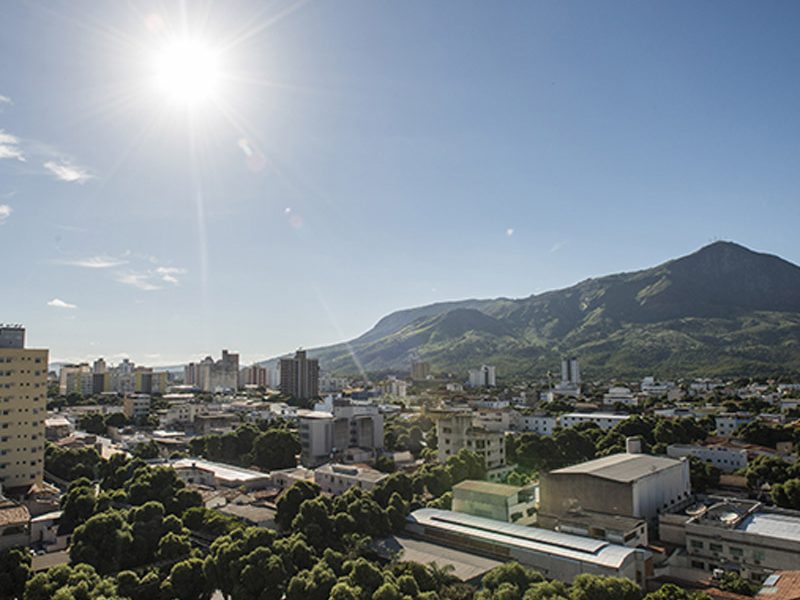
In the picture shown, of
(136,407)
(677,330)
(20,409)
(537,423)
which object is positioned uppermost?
(677,330)

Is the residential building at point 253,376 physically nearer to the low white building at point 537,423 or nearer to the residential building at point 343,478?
the low white building at point 537,423

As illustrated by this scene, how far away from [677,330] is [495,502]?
140 m

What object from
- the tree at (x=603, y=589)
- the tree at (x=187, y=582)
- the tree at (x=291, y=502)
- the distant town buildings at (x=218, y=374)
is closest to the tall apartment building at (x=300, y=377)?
the distant town buildings at (x=218, y=374)

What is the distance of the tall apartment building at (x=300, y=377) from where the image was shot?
8062cm

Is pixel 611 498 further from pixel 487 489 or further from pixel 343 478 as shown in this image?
pixel 343 478

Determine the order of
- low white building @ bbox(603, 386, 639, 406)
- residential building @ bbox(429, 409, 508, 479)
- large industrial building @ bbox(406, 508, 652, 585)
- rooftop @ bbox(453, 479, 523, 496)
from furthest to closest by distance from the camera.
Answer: low white building @ bbox(603, 386, 639, 406) → residential building @ bbox(429, 409, 508, 479) → rooftop @ bbox(453, 479, 523, 496) → large industrial building @ bbox(406, 508, 652, 585)

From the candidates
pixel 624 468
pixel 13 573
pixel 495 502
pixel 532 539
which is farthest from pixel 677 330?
pixel 13 573

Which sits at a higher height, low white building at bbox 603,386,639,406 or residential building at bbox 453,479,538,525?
low white building at bbox 603,386,639,406

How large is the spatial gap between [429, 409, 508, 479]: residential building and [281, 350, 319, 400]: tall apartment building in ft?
165

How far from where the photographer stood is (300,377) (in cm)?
8044

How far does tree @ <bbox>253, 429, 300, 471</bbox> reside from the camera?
35.9 m

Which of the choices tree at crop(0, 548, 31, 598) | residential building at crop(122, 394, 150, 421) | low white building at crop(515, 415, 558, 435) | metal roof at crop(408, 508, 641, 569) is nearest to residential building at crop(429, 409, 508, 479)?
metal roof at crop(408, 508, 641, 569)

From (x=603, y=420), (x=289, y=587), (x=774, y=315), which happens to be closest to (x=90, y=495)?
(x=289, y=587)

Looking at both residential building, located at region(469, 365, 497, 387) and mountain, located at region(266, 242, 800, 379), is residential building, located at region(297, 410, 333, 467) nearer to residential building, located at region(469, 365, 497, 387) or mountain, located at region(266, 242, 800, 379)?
residential building, located at region(469, 365, 497, 387)
